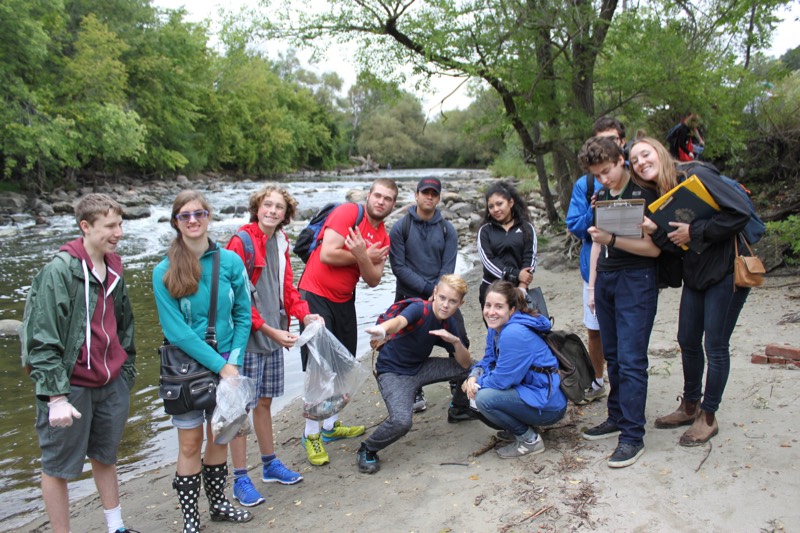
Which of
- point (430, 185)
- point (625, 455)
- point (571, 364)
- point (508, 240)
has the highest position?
point (430, 185)

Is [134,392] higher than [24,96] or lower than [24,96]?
lower

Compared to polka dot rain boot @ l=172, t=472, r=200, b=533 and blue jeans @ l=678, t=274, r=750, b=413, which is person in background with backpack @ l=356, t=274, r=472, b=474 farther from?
blue jeans @ l=678, t=274, r=750, b=413

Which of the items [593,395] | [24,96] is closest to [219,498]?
[593,395]

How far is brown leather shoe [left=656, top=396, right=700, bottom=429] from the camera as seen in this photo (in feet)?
13.1

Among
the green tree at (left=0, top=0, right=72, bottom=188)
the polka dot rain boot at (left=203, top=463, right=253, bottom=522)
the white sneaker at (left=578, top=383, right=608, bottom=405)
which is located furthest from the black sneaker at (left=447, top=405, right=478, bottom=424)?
the green tree at (left=0, top=0, right=72, bottom=188)

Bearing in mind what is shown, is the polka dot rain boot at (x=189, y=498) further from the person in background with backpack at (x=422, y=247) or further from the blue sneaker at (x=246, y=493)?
the person in background with backpack at (x=422, y=247)

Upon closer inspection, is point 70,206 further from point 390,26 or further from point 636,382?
point 636,382

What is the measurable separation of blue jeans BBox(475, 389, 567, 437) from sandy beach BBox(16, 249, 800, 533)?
21cm

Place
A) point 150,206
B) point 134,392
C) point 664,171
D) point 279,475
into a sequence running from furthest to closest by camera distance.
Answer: point 150,206
point 134,392
point 279,475
point 664,171

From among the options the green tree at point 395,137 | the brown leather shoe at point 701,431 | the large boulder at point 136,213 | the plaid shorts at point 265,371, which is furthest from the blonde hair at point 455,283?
the green tree at point 395,137

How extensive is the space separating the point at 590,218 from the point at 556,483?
5.78ft

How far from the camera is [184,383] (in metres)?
3.27

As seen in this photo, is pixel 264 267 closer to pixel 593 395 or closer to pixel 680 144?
pixel 593 395

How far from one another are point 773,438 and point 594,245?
1.61 meters
